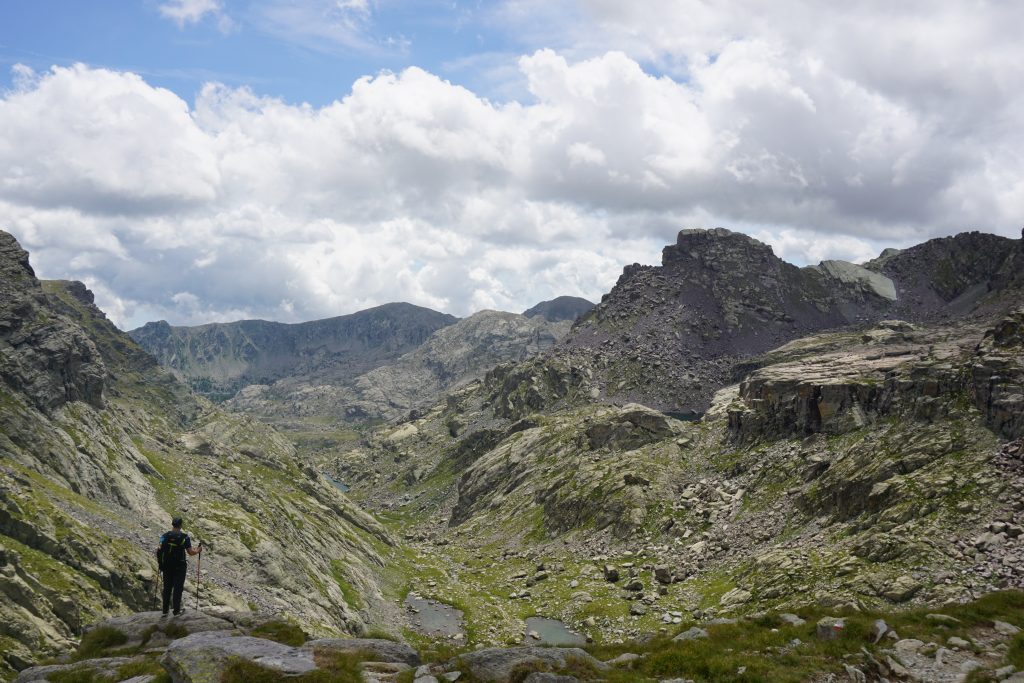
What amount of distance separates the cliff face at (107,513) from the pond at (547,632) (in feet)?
68.5

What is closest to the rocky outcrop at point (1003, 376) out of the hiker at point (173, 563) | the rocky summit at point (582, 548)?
the rocky summit at point (582, 548)

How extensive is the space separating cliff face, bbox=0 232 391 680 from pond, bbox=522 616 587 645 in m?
20.9

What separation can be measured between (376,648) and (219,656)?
21.9 ft

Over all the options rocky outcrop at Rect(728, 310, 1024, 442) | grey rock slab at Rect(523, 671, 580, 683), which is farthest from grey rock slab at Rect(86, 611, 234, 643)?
rocky outcrop at Rect(728, 310, 1024, 442)

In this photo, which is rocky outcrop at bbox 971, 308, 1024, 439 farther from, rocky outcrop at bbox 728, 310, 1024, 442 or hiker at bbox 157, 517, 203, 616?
hiker at bbox 157, 517, 203, 616

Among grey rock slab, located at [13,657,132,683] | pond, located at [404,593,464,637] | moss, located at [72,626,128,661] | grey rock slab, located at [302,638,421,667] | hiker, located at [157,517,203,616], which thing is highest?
hiker, located at [157,517,203,616]

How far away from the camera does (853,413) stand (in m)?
96.1

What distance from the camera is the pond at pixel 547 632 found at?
73.9 meters

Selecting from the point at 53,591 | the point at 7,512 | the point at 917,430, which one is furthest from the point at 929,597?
the point at 7,512

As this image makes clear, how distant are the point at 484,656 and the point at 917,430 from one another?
250 ft

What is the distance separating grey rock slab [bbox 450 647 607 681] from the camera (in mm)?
24422

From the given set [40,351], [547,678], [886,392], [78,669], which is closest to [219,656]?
[78,669]

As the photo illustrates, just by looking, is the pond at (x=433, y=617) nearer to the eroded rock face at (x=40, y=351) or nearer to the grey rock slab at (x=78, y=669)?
the eroded rock face at (x=40, y=351)

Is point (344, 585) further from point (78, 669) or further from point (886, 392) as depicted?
point (886, 392)
